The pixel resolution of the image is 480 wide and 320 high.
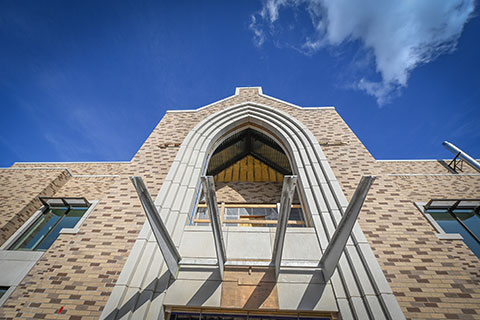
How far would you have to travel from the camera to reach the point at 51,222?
6.67 m

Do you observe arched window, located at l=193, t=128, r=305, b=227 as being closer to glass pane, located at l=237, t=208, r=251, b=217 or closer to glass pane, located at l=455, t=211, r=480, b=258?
glass pane, located at l=237, t=208, r=251, b=217

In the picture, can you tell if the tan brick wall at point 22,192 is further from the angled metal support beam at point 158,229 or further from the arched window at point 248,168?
the arched window at point 248,168

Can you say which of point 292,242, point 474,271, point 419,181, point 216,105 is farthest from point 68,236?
point 419,181

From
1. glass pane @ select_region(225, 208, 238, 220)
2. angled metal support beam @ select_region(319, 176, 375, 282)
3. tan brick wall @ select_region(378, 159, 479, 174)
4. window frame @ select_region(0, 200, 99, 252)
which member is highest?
tan brick wall @ select_region(378, 159, 479, 174)

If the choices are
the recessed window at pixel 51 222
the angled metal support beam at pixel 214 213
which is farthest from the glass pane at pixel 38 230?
the angled metal support beam at pixel 214 213

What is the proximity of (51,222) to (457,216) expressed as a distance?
43.3 feet

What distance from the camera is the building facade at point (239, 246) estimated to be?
375 centimetres

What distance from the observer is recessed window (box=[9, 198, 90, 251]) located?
597 centimetres

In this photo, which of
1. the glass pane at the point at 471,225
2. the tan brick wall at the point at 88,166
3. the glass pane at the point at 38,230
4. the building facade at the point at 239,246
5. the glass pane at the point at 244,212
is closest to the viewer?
the building facade at the point at 239,246

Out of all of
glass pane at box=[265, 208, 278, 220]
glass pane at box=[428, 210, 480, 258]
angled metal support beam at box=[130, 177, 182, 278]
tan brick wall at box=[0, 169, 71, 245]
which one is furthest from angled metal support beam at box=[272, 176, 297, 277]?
tan brick wall at box=[0, 169, 71, 245]

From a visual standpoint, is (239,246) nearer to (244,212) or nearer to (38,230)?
(244,212)

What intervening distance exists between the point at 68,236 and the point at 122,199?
1.42 m

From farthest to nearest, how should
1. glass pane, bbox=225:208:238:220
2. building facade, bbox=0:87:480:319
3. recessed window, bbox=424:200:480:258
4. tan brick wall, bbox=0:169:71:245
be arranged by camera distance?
glass pane, bbox=225:208:238:220 → tan brick wall, bbox=0:169:71:245 → recessed window, bbox=424:200:480:258 → building facade, bbox=0:87:480:319

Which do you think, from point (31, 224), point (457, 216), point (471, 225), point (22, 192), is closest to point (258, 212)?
point (457, 216)
